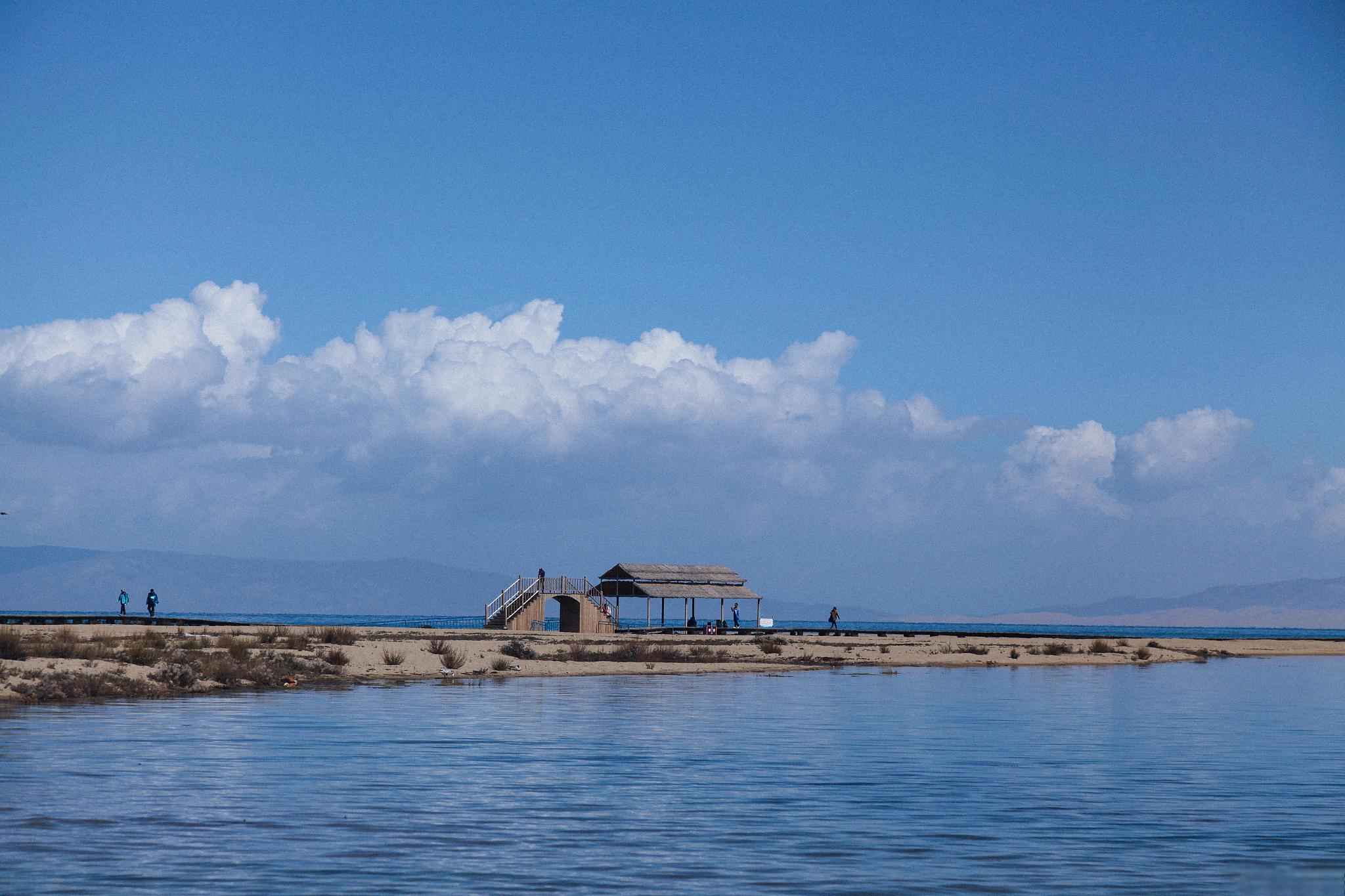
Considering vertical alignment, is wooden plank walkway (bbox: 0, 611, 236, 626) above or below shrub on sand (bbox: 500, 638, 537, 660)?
above

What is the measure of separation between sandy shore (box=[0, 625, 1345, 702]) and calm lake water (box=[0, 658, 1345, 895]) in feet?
9.07

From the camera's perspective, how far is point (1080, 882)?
1167 centimetres

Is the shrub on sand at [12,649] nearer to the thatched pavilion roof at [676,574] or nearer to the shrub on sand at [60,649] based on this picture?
the shrub on sand at [60,649]

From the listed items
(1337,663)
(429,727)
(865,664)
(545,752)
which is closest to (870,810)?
(545,752)

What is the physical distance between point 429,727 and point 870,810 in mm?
9594

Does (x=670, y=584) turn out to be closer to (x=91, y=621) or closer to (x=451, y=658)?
(x=91, y=621)

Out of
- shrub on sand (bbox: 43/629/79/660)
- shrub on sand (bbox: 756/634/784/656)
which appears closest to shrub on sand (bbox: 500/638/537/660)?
shrub on sand (bbox: 756/634/784/656)

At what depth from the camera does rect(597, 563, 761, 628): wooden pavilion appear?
7469 centimetres

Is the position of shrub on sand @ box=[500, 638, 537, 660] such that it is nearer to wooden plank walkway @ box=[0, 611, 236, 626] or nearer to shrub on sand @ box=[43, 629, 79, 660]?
shrub on sand @ box=[43, 629, 79, 660]

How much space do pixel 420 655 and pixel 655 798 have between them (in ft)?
87.8

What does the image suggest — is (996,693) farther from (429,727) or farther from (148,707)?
(148,707)

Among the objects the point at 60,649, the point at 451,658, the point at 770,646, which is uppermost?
the point at 60,649

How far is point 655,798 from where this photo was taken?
15930mm

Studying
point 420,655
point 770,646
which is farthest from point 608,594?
point 420,655
